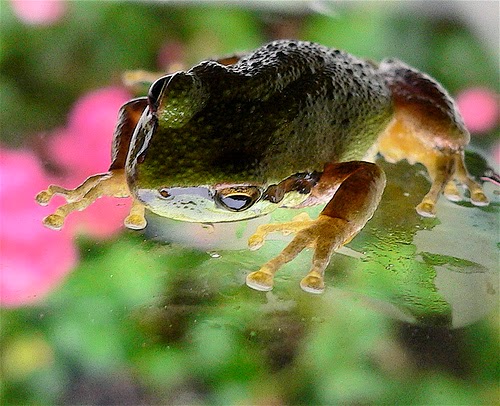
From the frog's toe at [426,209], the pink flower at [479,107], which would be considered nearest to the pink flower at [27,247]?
the frog's toe at [426,209]

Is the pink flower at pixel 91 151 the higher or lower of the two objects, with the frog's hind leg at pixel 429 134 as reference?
lower

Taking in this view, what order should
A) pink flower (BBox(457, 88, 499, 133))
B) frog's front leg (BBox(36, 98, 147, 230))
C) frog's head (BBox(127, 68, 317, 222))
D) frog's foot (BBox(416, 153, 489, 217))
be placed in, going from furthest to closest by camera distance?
pink flower (BBox(457, 88, 499, 133)) → frog's foot (BBox(416, 153, 489, 217)) → frog's front leg (BBox(36, 98, 147, 230)) → frog's head (BBox(127, 68, 317, 222))

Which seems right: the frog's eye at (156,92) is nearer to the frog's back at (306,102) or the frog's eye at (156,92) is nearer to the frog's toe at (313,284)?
the frog's back at (306,102)

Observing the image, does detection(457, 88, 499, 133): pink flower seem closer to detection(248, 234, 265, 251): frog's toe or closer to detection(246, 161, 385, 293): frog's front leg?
detection(246, 161, 385, 293): frog's front leg

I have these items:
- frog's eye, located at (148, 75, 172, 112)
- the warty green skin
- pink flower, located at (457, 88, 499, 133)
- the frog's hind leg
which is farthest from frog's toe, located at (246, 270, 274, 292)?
pink flower, located at (457, 88, 499, 133)

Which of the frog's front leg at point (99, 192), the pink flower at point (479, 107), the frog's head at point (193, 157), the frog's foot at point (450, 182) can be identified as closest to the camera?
the frog's head at point (193, 157)

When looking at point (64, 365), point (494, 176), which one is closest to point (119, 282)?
point (64, 365)

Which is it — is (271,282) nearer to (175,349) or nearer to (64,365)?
(175,349)
